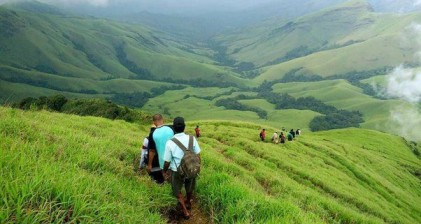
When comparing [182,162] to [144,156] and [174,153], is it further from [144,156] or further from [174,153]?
[144,156]

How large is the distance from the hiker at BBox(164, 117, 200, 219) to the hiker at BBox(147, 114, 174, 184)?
1607 mm

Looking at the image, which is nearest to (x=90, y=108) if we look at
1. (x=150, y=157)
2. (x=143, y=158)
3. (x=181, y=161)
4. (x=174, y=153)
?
(x=143, y=158)

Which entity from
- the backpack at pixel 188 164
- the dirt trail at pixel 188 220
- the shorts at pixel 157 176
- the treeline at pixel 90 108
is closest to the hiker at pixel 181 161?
the backpack at pixel 188 164

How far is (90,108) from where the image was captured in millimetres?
73500

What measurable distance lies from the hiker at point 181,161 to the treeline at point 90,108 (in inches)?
2129

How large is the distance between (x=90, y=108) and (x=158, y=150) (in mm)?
63937

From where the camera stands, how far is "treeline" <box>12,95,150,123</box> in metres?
66.8

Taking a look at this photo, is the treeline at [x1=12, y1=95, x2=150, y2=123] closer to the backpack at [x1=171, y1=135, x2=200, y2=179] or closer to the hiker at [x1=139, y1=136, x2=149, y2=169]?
the hiker at [x1=139, y1=136, x2=149, y2=169]

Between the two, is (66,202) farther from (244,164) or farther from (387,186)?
(387,186)

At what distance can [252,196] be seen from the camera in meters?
12.2

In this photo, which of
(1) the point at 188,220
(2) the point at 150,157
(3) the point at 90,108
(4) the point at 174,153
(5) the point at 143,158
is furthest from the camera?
(3) the point at 90,108

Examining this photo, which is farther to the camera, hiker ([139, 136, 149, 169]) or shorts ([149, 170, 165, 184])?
hiker ([139, 136, 149, 169])

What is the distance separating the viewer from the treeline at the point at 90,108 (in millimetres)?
66812

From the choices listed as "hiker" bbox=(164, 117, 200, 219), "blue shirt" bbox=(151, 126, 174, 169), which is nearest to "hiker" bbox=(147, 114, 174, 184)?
"blue shirt" bbox=(151, 126, 174, 169)
